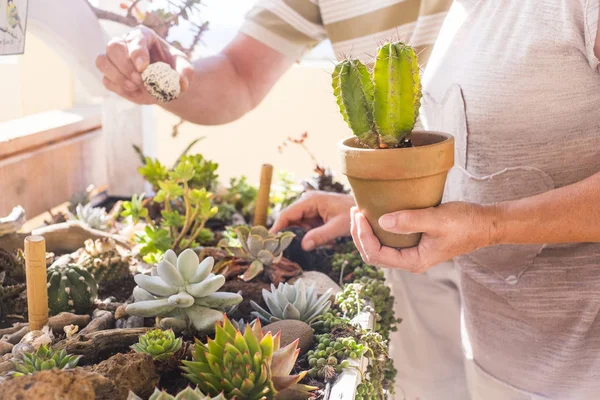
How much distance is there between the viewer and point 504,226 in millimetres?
942

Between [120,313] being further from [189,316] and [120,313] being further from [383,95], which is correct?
[383,95]

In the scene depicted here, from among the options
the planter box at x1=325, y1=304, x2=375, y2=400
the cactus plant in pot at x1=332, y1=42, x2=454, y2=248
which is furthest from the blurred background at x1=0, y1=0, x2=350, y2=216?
the planter box at x1=325, y1=304, x2=375, y2=400

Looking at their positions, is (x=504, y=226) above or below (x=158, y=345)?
above

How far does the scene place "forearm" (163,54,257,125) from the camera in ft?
5.11

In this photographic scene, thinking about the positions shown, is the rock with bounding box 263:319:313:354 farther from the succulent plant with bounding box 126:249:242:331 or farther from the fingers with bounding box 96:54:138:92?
the fingers with bounding box 96:54:138:92

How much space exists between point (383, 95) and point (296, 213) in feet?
1.97

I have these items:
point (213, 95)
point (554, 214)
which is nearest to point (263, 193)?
point (213, 95)

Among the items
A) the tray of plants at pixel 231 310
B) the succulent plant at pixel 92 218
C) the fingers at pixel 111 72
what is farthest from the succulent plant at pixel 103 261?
the fingers at pixel 111 72

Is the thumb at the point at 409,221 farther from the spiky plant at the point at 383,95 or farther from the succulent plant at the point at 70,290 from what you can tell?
the succulent plant at the point at 70,290

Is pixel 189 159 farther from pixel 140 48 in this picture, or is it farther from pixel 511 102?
pixel 511 102

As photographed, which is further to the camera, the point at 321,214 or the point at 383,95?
the point at 321,214

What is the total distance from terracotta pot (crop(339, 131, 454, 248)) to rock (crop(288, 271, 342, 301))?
0.93ft

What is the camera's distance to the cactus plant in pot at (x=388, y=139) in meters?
0.85

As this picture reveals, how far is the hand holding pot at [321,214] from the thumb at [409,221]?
1.55ft
